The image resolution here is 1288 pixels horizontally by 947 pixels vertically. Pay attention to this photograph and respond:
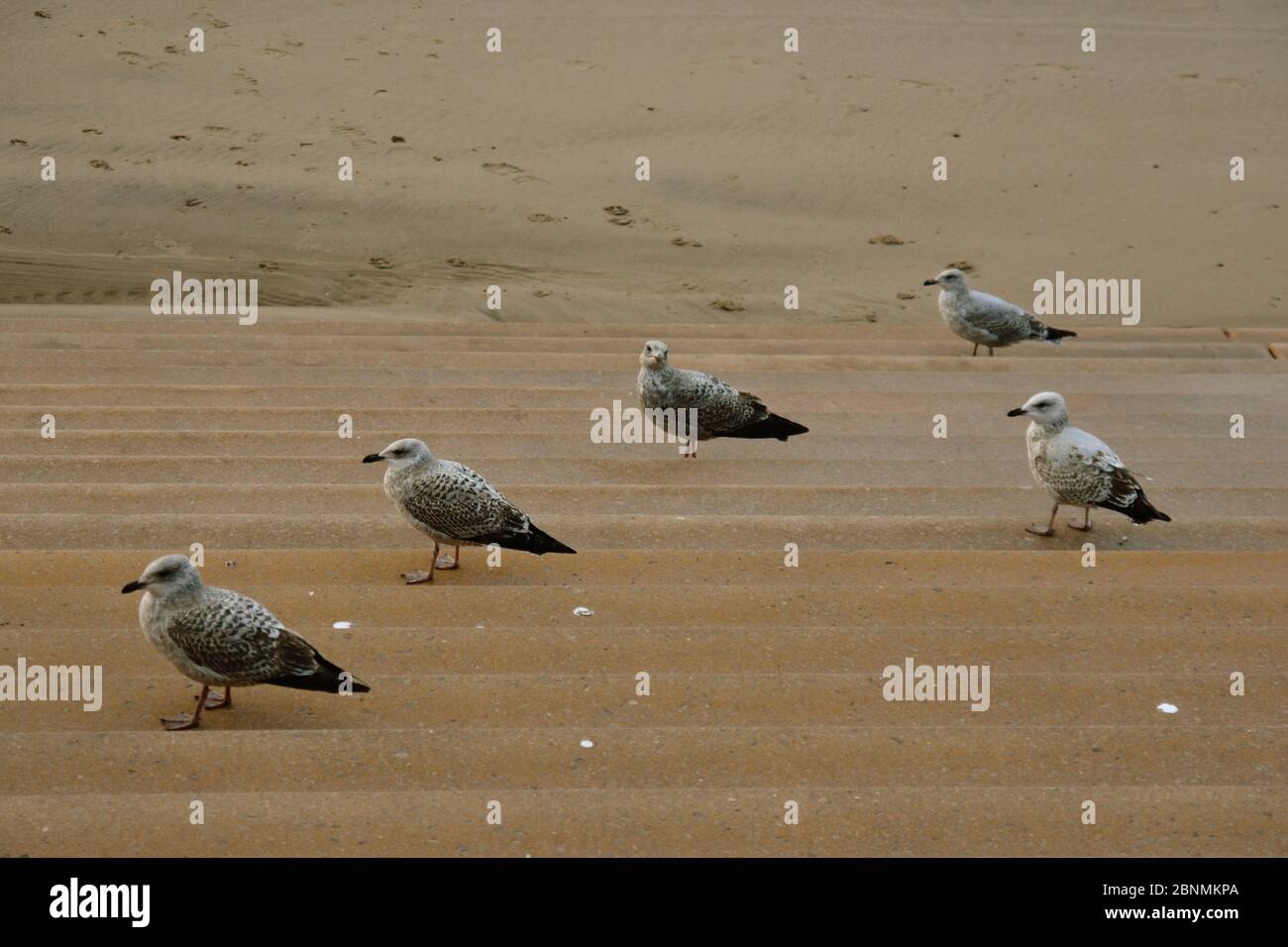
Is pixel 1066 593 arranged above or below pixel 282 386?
below

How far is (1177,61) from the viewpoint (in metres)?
20.8

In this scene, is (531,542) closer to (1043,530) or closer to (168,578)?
(168,578)

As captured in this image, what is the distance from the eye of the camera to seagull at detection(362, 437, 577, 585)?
19.2ft

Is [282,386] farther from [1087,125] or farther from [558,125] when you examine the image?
[1087,125]

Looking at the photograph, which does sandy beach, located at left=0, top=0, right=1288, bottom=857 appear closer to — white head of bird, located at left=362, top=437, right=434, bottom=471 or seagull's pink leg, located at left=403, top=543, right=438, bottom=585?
seagull's pink leg, located at left=403, top=543, right=438, bottom=585

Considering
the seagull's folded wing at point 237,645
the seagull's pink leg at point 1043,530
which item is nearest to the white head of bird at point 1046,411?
the seagull's pink leg at point 1043,530

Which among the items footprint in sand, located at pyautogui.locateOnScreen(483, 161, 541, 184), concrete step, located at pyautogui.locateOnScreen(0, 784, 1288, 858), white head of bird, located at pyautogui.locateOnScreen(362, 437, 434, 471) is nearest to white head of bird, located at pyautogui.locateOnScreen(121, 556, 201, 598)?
concrete step, located at pyautogui.locateOnScreen(0, 784, 1288, 858)

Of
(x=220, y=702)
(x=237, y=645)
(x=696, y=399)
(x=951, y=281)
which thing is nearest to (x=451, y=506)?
(x=220, y=702)

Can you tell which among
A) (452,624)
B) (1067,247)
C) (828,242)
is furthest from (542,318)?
(452,624)

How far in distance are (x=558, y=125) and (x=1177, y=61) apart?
9.22 meters

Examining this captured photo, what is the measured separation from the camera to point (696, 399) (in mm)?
8031

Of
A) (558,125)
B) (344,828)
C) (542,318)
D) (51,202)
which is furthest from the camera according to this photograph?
(558,125)

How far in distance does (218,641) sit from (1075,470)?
3885 mm

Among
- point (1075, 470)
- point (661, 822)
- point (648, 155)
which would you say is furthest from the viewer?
point (648, 155)
